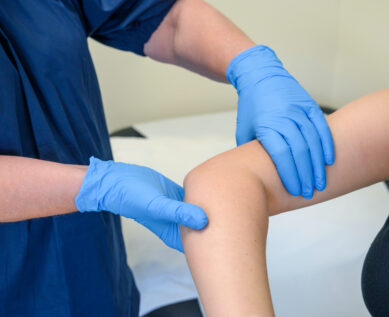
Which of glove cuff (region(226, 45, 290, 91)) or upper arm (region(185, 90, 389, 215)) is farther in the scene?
glove cuff (region(226, 45, 290, 91))

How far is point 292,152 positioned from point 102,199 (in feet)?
1.18

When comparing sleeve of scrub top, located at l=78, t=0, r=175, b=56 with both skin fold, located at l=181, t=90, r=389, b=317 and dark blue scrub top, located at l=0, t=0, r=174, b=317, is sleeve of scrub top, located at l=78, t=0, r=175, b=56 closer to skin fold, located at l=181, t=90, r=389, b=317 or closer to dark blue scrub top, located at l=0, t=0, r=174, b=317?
dark blue scrub top, located at l=0, t=0, r=174, b=317

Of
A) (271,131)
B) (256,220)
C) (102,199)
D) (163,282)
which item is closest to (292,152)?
(271,131)

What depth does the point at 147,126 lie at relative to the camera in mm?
2180

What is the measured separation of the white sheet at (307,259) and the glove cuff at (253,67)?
24.9 inches

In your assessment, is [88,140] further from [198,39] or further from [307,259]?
[307,259]

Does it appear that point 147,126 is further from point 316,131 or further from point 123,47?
point 316,131

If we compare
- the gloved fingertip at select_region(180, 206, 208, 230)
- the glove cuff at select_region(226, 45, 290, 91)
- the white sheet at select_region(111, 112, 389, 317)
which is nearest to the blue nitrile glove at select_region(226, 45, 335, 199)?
the glove cuff at select_region(226, 45, 290, 91)

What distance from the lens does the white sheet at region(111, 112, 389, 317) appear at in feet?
4.08

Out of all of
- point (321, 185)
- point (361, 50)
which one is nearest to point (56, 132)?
point (321, 185)

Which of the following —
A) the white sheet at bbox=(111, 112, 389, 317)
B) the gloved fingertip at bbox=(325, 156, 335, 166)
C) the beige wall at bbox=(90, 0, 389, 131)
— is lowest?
the white sheet at bbox=(111, 112, 389, 317)

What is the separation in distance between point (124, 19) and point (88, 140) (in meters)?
0.33

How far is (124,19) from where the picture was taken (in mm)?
1078

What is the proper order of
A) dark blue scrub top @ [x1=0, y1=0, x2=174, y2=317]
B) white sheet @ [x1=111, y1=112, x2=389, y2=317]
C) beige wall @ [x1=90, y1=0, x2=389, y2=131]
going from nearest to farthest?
1. dark blue scrub top @ [x1=0, y1=0, x2=174, y2=317]
2. white sheet @ [x1=111, y1=112, x2=389, y2=317]
3. beige wall @ [x1=90, y1=0, x2=389, y2=131]
